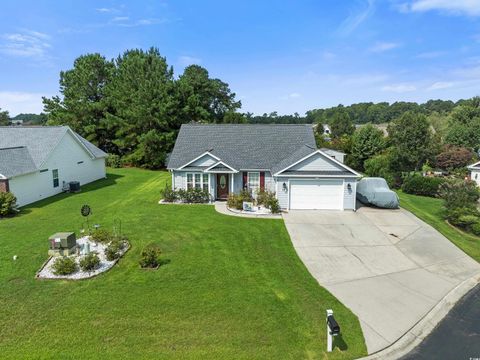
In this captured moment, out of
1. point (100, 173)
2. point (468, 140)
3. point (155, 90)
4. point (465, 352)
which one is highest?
point (155, 90)

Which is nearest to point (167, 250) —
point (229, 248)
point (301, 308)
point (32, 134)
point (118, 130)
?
point (229, 248)

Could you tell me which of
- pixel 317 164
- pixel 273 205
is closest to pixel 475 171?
pixel 317 164

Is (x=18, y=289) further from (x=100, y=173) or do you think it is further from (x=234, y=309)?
(x=100, y=173)

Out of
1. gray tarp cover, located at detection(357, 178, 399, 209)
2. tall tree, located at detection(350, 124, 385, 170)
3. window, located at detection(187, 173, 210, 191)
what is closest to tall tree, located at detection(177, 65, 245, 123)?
tall tree, located at detection(350, 124, 385, 170)

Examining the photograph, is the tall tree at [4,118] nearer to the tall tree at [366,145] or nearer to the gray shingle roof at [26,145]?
the gray shingle roof at [26,145]

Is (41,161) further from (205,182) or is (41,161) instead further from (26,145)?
(205,182)

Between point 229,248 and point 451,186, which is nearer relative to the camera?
point 229,248

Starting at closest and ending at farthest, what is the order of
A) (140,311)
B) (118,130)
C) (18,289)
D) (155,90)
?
(140,311)
(18,289)
(155,90)
(118,130)
